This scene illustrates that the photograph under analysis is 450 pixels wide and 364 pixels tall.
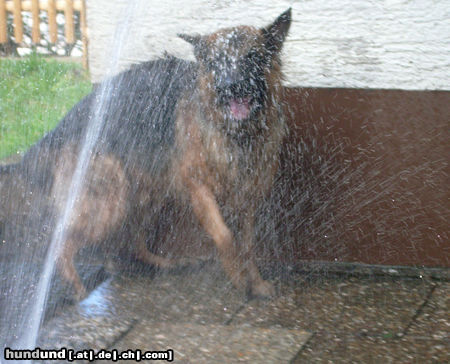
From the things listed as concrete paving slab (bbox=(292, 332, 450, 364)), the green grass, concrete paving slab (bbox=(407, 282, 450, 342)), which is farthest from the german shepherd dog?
the green grass

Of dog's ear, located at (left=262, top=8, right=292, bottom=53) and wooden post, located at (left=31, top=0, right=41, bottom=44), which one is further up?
dog's ear, located at (left=262, top=8, right=292, bottom=53)

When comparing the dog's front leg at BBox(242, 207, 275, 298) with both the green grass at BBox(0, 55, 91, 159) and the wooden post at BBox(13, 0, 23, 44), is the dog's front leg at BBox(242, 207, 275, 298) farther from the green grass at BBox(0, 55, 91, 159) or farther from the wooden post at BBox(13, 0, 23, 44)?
the wooden post at BBox(13, 0, 23, 44)

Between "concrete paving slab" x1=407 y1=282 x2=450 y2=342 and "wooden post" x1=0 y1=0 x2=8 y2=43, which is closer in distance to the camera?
"concrete paving slab" x1=407 y1=282 x2=450 y2=342

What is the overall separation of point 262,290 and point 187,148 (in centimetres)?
93

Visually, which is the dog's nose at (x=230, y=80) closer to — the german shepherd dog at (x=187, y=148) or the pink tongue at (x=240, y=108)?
the german shepherd dog at (x=187, y=148)

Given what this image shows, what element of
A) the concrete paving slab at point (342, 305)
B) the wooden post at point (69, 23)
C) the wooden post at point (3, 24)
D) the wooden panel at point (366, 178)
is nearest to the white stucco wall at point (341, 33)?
the wooden panel at point (366, 178)

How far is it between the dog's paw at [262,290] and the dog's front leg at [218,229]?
0.15ft

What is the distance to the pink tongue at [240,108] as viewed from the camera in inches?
141

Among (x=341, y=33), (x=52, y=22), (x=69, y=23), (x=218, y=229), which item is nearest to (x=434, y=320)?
(x=218, y=229)

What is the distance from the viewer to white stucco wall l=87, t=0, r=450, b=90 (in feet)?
13.0

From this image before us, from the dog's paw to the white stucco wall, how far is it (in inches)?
49.0

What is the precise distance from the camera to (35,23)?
8344mm

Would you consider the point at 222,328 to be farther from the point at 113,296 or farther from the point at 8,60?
the point at 8,60

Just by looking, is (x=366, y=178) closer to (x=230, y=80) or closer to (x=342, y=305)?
(x=342, y=305)
